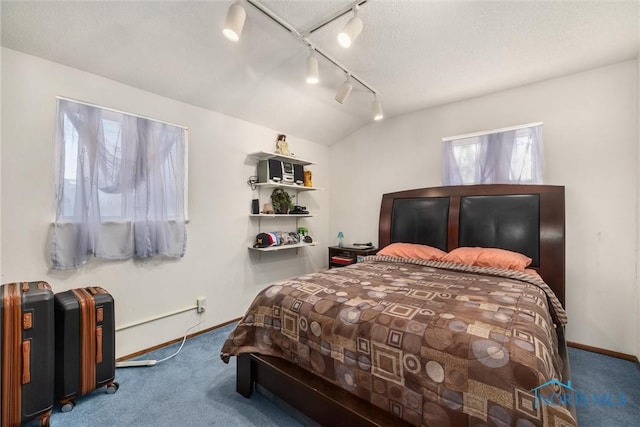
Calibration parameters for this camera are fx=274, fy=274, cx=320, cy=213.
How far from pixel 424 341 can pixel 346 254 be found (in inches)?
102

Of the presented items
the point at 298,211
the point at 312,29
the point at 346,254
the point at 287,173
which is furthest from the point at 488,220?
the point at 312,29

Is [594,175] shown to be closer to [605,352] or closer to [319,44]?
[605,352]

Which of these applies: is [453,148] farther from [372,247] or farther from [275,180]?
[275,180]

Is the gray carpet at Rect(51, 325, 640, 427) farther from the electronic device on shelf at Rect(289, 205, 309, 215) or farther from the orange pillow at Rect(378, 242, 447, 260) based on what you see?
the electronic device on shelf at Rect(289, 205, 309, 215)

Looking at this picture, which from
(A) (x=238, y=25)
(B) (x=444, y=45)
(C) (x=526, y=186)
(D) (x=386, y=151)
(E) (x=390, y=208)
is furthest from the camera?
(D) (x=386, y=151)

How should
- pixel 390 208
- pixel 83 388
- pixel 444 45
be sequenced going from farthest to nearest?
pixel 390 208 → pixel 444 45 → pixel 83 388

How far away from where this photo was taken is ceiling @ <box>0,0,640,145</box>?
1839 mm

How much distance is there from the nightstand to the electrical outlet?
5.65ft

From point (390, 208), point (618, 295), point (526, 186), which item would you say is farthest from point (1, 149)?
point (618, 295)

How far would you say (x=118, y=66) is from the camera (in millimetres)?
2209

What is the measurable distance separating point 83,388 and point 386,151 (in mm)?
3851

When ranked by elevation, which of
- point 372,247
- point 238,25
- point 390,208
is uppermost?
point 238,25

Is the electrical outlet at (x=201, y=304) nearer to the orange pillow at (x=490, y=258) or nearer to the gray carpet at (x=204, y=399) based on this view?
the gray carpet at (x=204, y=399)

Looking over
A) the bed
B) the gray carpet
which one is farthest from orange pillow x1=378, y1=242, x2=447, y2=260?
the gray carpet
